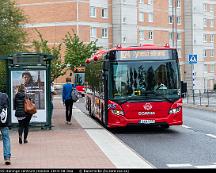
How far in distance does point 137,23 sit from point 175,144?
232ft

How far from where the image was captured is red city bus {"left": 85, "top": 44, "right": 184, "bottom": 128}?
19.2m

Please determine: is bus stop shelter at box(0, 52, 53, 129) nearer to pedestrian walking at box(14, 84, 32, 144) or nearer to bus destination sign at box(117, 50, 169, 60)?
bus destination sign at box(117, 50, 169, 60)

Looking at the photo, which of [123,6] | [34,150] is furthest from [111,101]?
[123,6]

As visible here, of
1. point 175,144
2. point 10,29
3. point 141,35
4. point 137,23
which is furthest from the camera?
point 141,35

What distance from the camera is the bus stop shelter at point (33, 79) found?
19.6 m

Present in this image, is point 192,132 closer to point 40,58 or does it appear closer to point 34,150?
point 40,58

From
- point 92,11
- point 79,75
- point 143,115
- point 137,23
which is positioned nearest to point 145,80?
point 143,115

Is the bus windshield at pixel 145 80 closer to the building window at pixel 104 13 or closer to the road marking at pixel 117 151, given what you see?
the road marking at pixel 117 151

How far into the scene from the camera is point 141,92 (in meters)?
19.2

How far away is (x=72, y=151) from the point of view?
540 inches

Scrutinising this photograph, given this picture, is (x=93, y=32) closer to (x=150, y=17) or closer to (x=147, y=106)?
(x=150, y=17)

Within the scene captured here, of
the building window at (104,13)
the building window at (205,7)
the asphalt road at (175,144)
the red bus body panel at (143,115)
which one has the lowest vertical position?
the asphalt road at (175,144)

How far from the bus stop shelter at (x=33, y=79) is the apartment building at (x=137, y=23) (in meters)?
49.5

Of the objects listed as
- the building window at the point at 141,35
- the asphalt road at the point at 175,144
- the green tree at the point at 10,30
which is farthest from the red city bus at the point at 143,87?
the building window at the point at 141,35
